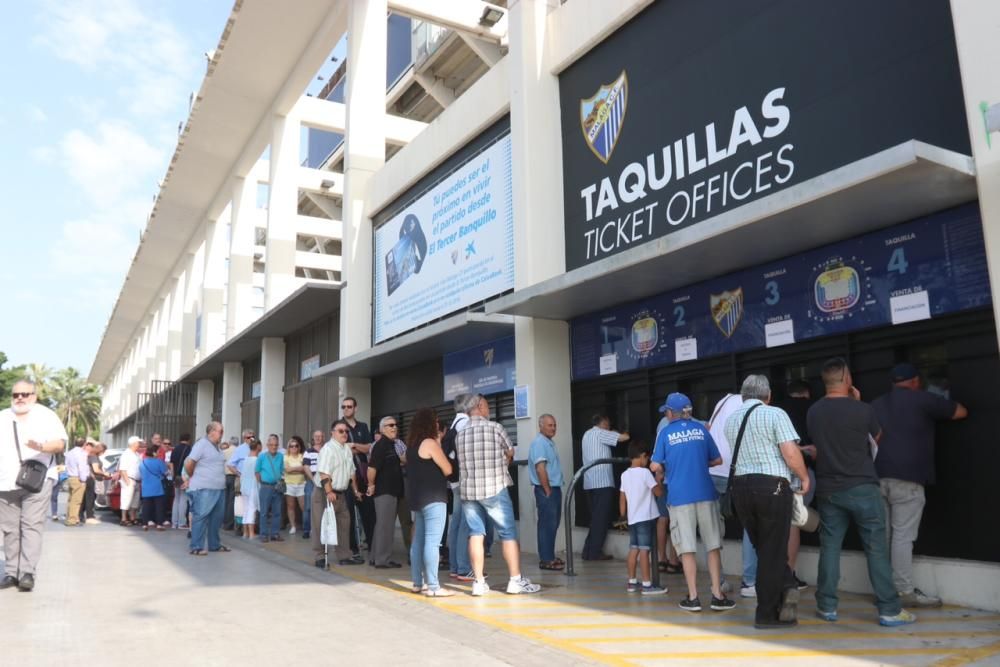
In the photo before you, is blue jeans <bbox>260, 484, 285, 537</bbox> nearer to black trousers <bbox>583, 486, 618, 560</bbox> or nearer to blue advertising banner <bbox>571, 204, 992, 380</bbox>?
black trousers <bbox>583, 486, 618, 560</bbox>

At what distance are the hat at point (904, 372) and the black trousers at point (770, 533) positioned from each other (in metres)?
1.42

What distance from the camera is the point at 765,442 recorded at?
5723mm

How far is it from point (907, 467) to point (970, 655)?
1.64 m

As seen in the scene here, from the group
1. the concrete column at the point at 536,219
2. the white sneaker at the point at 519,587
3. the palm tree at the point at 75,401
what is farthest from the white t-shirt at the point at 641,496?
the palm tree at the point at 75,401

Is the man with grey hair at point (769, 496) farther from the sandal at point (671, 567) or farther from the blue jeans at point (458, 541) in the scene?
the blue jeans at point (458, 541)

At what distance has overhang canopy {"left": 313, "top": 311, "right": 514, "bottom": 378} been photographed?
11094 mm

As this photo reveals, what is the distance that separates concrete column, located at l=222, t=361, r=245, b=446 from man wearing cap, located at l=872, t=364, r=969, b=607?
73.9 feet

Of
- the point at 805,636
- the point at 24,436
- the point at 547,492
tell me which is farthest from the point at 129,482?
the point at 805,636

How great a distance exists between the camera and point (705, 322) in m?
8.68

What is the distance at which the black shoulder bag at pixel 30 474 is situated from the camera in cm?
743

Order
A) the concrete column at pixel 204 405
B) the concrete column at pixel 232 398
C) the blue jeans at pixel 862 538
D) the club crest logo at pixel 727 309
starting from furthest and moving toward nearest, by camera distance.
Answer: the concrete column at pixel 204 405 < the concrete column at pixel 232 398 < the club crest logo at pixel 727 309 < the blue jeans at pixel 862 538

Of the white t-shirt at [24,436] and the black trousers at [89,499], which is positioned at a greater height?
the white t-shirt at [24,436]

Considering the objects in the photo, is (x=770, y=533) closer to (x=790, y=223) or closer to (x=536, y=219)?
(x=790, y=223)

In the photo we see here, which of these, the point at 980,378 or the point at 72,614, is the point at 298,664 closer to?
the point at 72,614
